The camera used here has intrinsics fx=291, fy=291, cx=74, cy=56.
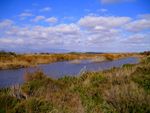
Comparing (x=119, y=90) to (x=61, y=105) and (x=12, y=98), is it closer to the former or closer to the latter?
(x=61, y=105)

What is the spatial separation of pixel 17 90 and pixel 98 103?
315 cm

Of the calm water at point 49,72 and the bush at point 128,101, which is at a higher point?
the bush at point 128,101

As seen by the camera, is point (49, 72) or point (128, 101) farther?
point (49, 72)

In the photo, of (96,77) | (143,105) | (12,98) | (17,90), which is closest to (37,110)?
(12,98)

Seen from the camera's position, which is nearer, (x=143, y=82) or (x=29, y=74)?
(x=143, y=82)

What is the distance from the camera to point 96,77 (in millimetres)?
14359

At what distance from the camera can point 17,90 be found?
10.3 m

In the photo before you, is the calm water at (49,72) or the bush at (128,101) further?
the calm water at (49,72)

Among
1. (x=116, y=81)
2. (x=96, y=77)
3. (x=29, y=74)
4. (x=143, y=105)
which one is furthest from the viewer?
(x=29, y=74)

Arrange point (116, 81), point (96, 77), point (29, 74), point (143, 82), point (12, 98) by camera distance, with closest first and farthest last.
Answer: point (12, 98) → point (143, 82) → point (116, 81) → point (96, 77) → point (29, 74)

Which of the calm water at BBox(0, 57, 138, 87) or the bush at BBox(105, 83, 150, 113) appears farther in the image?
the calm water at BBox(0, 57, 138, 87)

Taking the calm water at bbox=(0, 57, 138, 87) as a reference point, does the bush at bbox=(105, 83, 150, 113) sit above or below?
above

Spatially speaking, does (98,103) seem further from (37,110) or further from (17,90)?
(17,90)

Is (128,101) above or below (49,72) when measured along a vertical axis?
above
